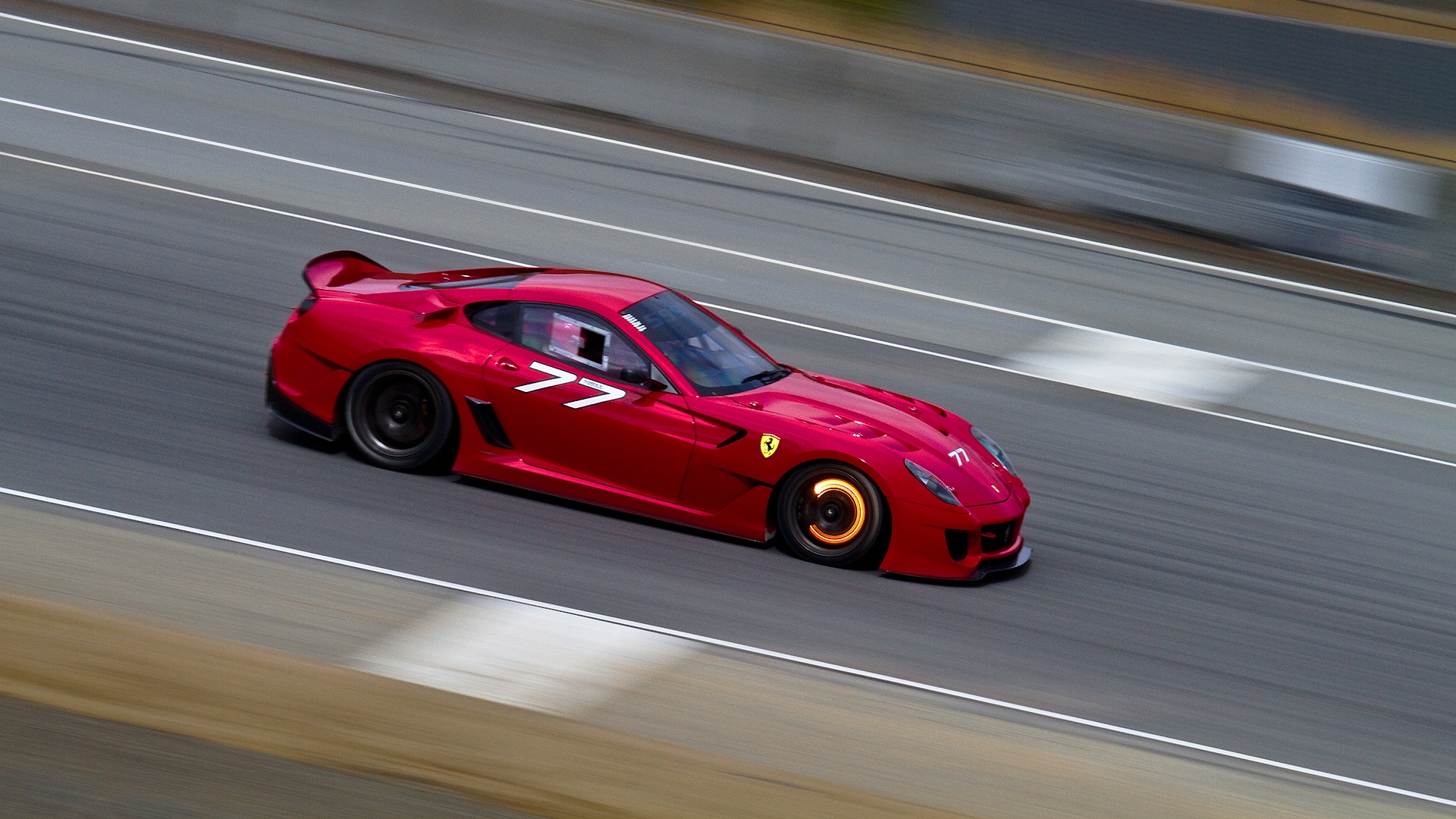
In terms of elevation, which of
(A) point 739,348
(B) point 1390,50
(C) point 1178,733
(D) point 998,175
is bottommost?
(C) point 1178,733

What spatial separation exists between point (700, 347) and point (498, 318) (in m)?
1.17

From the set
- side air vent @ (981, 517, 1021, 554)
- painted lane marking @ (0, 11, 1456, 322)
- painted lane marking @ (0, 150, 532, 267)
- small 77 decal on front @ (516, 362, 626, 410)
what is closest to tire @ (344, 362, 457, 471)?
small 77 decal on front @ (516, 362, 626, 410)

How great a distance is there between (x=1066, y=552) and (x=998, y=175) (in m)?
9.88

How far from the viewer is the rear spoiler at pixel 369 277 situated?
8797mm

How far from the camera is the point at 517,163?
16.5 metres

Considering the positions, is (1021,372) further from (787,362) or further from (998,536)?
(998,536)

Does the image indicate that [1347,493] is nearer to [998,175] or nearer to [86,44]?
[998,175]

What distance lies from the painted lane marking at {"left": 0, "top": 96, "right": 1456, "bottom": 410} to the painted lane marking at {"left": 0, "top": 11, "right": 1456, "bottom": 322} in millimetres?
2889

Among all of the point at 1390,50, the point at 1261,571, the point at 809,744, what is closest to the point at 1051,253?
the point at 1390,50

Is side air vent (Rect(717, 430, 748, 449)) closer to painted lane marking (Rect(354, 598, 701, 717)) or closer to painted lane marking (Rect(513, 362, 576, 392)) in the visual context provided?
painted lane marking (Rect(513, 362, 576, 392))

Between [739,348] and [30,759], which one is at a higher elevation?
[739,348]

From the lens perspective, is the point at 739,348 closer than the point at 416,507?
No

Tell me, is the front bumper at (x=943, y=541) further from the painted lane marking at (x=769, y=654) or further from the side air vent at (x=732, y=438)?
the painted lane marking at (x=769, y=654)

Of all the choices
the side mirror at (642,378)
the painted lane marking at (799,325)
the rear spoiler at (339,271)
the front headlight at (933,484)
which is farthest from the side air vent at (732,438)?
the painted lane marking at (799,325)
